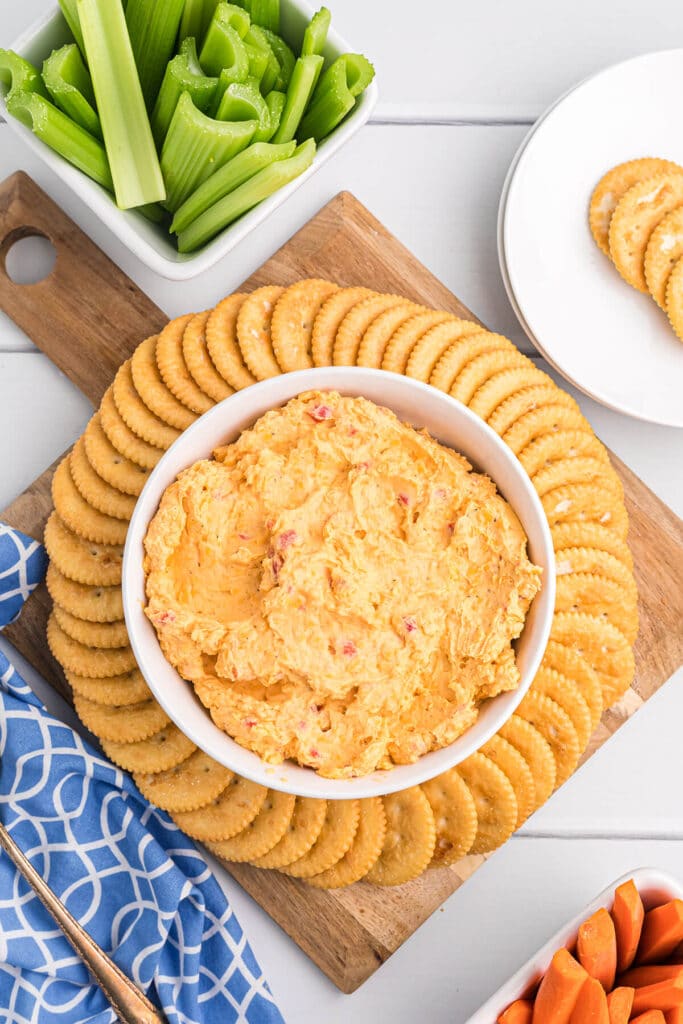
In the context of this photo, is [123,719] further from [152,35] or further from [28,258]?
[152,35]

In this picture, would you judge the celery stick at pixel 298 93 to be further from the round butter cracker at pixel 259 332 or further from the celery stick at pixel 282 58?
the round butter cracker at pixel 259 332

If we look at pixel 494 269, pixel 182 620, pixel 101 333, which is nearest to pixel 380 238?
pixel 494 269

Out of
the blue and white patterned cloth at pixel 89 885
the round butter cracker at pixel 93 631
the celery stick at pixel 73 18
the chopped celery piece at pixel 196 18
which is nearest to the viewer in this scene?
the celery stick at pixel 73 18

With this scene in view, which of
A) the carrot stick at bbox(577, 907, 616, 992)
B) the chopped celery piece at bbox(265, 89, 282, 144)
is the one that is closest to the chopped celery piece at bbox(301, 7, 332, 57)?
the chopped celery piece at bbox(265, 89, 282, 144)

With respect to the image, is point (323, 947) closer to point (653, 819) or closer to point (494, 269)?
point (653, 819)

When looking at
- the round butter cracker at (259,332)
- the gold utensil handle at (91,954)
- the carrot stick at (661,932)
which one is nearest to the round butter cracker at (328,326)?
the round butter cracker at (259,332)
